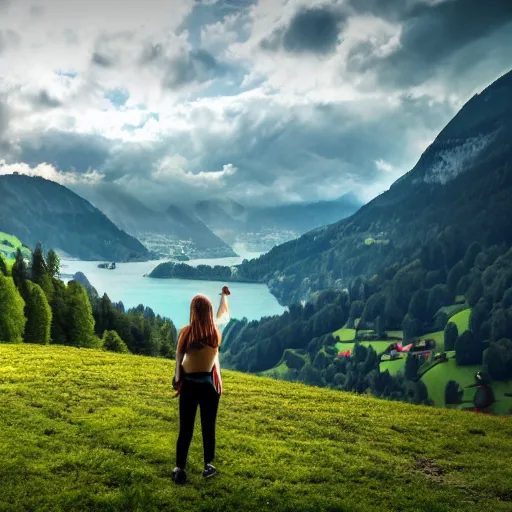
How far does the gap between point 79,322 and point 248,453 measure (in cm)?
5198

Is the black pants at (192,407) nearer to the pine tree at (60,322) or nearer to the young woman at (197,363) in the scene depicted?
the young woman at (197,363)

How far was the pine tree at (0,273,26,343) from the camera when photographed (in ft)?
157

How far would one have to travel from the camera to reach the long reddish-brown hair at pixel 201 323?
10742 mm

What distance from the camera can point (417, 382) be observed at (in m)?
175

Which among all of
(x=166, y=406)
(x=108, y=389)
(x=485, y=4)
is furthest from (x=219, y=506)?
(x=485, y=4)

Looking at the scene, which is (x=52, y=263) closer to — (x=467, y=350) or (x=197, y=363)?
(x=197, y=363)

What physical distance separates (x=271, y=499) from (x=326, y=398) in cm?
1243

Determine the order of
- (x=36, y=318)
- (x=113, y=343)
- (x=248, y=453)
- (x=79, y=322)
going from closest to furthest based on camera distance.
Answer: (x=248, y=453) → (x=36, y=318) → (x=79, y=322) → (x=113, y=343)

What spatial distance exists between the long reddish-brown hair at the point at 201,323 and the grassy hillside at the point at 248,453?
3342 millimetres

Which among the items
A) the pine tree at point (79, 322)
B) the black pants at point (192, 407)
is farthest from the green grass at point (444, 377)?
the black pants at point (192, 407)

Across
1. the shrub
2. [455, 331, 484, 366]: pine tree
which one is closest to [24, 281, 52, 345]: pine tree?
the shrub

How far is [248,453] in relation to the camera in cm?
1379

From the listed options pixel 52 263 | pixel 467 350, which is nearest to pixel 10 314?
pixel 52 263

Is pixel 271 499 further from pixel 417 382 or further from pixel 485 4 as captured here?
pixel 485 4
